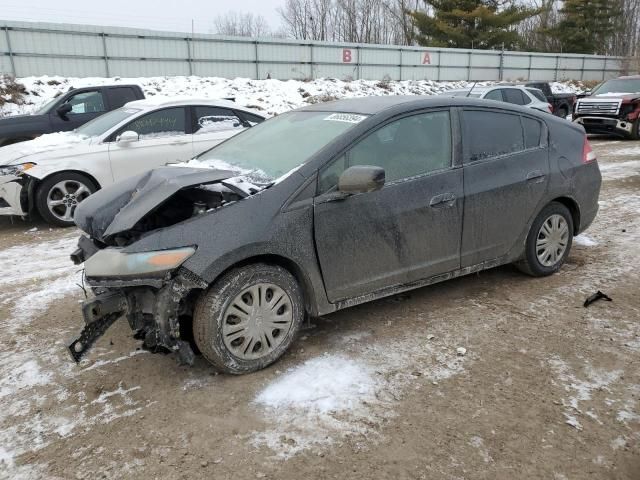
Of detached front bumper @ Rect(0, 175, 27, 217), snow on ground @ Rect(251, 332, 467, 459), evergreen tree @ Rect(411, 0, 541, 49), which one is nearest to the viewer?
snow on ground @ Rect(251, 332, 467, 459)

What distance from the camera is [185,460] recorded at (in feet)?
8.47

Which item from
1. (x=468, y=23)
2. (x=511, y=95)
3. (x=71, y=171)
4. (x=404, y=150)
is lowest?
(x=71, y=171)

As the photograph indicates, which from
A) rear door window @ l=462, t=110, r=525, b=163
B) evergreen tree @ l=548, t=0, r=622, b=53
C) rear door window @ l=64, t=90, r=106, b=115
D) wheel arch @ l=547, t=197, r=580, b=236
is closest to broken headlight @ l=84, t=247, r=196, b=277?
rear door window @ l=462, t=110, r=525, b=163

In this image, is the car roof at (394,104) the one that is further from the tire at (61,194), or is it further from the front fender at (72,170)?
the tire at (61,194)

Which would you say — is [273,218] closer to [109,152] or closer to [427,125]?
[427,125]

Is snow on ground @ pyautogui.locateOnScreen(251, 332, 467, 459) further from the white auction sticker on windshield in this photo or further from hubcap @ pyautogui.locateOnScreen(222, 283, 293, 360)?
the white auction sticker on windshield

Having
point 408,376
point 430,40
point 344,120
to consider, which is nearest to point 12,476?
point 408,376

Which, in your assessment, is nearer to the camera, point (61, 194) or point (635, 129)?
point (61, 194)

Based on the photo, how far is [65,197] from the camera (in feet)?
22.7

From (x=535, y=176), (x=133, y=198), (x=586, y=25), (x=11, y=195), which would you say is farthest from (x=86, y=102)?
(x=586, y=25)

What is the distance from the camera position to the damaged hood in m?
3.14

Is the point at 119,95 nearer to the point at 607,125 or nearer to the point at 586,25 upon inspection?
the point at 607,125

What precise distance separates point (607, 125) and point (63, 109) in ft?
45.2

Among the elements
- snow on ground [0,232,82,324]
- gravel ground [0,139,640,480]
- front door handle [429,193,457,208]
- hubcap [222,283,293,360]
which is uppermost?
front door handle [429,193,457,208]
